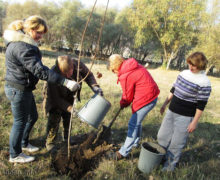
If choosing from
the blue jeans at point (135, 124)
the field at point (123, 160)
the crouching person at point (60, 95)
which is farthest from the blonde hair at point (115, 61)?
the field at point (123, 160)

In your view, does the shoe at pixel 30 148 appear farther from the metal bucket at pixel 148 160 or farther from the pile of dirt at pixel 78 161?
the metal bucket at pixel 148 160

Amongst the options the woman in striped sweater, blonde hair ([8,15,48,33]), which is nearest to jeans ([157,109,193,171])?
the woman in striped sweater

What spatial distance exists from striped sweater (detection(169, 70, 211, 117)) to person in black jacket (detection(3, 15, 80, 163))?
4.35 feet

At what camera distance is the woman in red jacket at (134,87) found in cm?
248

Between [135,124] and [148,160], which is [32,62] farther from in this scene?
[148,160]

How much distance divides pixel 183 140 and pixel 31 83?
210 cm

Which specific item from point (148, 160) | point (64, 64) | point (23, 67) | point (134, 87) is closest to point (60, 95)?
point (64, 64)

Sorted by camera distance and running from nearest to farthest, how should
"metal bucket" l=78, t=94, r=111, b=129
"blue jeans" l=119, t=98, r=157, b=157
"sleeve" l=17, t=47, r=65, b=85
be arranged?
"sleeve" l=17, t=47, r=65, b=85 → "metal bucket" l=78, t=94, r=111, b=129 → "blue jeans" l=119, t=98, r=157, b=157

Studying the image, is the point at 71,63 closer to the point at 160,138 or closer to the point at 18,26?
the point at 18,26

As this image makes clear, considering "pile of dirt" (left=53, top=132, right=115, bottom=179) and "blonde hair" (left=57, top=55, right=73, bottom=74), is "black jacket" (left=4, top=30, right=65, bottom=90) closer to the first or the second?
"blonde hair" (left=57, top=55, right=73, bottom=74)

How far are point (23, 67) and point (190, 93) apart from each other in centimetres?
202

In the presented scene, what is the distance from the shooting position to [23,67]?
6.66ft

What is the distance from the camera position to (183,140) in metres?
2.41

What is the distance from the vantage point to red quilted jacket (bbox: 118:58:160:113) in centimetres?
247
